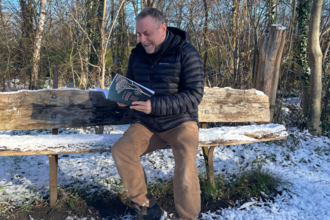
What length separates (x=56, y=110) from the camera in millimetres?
2832

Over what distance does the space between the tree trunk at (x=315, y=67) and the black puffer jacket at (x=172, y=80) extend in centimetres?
298

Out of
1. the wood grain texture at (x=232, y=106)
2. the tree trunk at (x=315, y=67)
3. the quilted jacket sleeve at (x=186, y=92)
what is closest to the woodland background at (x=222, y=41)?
the tree trunk at (x=315, y=67)

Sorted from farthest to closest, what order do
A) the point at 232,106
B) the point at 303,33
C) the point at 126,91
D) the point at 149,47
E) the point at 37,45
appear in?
the point at 37,45 → the point at 303,33 → the point at 232,106 → the point at 149,47 → the point at 126,91

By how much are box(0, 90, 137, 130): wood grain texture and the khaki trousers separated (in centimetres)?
56

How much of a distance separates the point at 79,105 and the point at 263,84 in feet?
8.16

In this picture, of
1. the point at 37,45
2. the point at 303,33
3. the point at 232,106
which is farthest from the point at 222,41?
the point at 37,45

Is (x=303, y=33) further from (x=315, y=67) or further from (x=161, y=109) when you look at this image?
(x=161, y=109)

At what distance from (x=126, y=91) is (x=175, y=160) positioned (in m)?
0.71

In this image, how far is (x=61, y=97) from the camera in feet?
9.30

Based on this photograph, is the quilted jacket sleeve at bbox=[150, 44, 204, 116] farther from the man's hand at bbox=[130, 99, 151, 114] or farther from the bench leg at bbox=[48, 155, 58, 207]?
the bench leg at bbox=[48, 155, 58, 207]

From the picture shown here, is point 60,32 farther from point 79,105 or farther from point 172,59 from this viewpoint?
point 172,59

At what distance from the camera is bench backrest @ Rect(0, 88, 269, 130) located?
272cm

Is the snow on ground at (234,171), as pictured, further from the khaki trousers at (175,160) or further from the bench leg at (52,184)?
the khaki trousers at (175,160)

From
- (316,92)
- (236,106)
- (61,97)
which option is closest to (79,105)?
(61,97)
